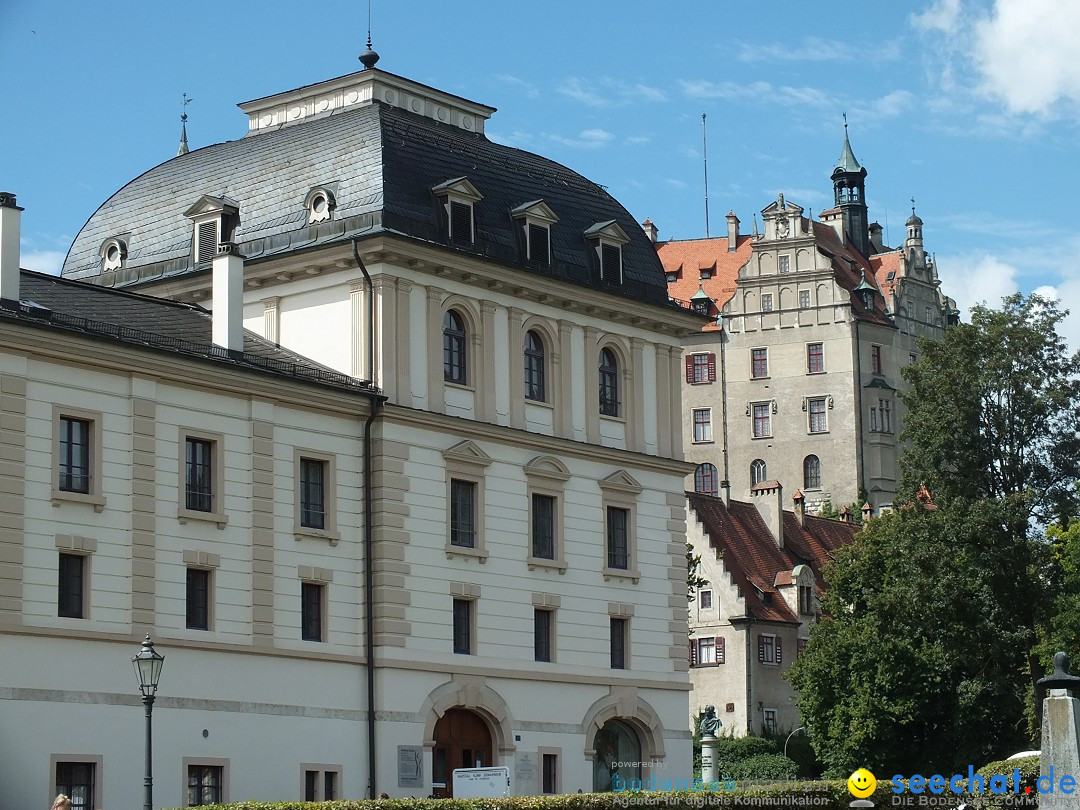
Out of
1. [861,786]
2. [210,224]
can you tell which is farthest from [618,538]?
[861,786]

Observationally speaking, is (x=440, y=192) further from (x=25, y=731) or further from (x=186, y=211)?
(x=25, y=731)

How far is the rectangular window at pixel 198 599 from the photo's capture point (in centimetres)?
4112

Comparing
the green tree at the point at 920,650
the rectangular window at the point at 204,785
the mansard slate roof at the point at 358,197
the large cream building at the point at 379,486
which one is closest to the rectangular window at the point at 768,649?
the green tree at the point at 920,650

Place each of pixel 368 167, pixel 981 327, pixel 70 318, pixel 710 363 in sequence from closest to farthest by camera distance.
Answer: pixel 70 318, pixel 368 167, pixel 981 327, pixel 710 363

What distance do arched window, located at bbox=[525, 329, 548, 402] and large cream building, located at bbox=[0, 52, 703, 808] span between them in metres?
0.07

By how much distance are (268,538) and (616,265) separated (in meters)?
13.0

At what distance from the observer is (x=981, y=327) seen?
65.9 meters

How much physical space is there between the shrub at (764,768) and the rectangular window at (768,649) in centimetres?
794

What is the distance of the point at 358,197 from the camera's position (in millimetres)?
46594

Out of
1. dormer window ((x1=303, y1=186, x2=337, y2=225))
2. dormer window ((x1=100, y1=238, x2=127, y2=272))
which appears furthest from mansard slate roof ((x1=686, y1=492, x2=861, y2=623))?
dormer window ((x1=303, y1=186, x2=337, y2=225))

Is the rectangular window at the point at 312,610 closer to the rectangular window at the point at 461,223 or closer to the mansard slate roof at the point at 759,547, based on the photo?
the rectangular window at the point at 461,223

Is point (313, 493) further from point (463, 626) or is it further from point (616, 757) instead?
point (616, 757)

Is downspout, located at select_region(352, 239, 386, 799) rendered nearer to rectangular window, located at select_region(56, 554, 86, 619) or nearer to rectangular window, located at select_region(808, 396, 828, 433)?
rectangular window, located at select_region(56, 554, 86, 619)

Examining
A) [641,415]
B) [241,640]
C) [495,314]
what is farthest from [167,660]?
[641,415]
